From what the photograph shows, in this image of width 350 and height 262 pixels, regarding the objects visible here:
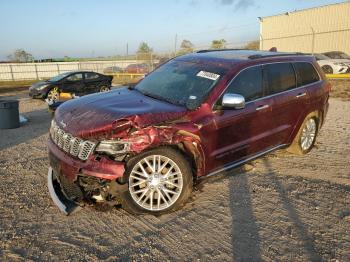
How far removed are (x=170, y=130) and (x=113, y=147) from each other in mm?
667

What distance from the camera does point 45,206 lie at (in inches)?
164

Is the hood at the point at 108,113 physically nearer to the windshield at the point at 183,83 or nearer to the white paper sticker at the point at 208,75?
the windshield at the point at 183,83

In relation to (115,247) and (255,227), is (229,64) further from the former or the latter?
(115,247)

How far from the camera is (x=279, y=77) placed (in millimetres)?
5297

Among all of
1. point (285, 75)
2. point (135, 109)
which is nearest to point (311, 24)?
point (285, 75)

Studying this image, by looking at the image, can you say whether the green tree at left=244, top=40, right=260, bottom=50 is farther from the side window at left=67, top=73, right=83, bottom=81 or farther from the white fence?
the side window at left=67, top=73, right=83, bottom=81

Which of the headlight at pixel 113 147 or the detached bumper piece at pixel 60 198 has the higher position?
the headlight at pixel 113 147

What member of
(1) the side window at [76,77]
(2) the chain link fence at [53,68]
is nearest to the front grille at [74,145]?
(1) the side window at [76,77]

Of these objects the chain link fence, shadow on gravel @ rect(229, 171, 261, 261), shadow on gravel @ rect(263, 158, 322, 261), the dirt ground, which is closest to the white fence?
the chain link fence

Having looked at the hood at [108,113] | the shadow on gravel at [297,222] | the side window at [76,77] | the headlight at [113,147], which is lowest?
the shadow on gravel at [297,222]

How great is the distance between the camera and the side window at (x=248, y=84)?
455 cm

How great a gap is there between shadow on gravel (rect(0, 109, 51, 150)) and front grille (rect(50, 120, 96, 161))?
141 inches

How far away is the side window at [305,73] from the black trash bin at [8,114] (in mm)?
6977

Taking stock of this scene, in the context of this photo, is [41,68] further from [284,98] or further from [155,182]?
[155,182]
